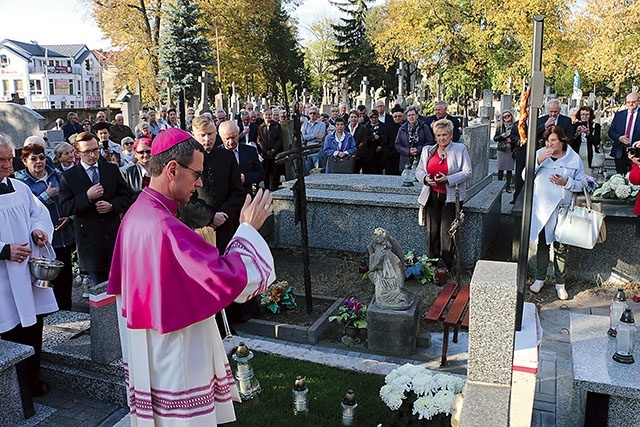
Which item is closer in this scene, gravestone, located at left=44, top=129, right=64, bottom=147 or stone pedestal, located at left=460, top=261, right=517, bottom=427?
stone pedestal, located at left=460, top=261, right=517, bottom=427

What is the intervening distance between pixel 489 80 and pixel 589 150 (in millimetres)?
26799

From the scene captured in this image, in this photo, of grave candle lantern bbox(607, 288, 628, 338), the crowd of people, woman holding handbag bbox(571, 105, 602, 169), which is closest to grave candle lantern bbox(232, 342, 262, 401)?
the crowd of people

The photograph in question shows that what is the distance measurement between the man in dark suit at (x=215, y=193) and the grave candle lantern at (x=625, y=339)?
367 cm

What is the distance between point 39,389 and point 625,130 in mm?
9109

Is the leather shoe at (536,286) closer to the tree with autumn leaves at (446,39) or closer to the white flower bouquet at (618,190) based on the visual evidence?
the white flower bouquet at (618,190)

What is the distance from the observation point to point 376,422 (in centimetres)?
422

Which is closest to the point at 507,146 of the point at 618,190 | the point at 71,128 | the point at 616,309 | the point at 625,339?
the point at 618,190

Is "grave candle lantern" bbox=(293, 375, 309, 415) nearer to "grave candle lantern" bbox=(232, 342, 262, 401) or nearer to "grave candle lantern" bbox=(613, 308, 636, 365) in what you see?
"grave candle lantern" bbox=(232, 342, 262, 401)

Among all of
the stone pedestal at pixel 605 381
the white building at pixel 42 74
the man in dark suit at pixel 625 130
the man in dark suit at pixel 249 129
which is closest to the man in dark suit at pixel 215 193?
the stone pedestal at pixel 605 381

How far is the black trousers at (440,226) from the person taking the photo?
7410mm

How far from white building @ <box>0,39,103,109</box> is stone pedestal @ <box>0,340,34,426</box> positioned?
76475mm

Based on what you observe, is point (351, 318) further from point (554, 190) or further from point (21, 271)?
point (21, 271)

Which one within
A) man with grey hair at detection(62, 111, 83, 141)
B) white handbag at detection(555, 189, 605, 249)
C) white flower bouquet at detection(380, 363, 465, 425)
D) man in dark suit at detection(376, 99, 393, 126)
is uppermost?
man in dark suit at detection(376, 99, 393, 126)

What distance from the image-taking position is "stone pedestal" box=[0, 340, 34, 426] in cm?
404
